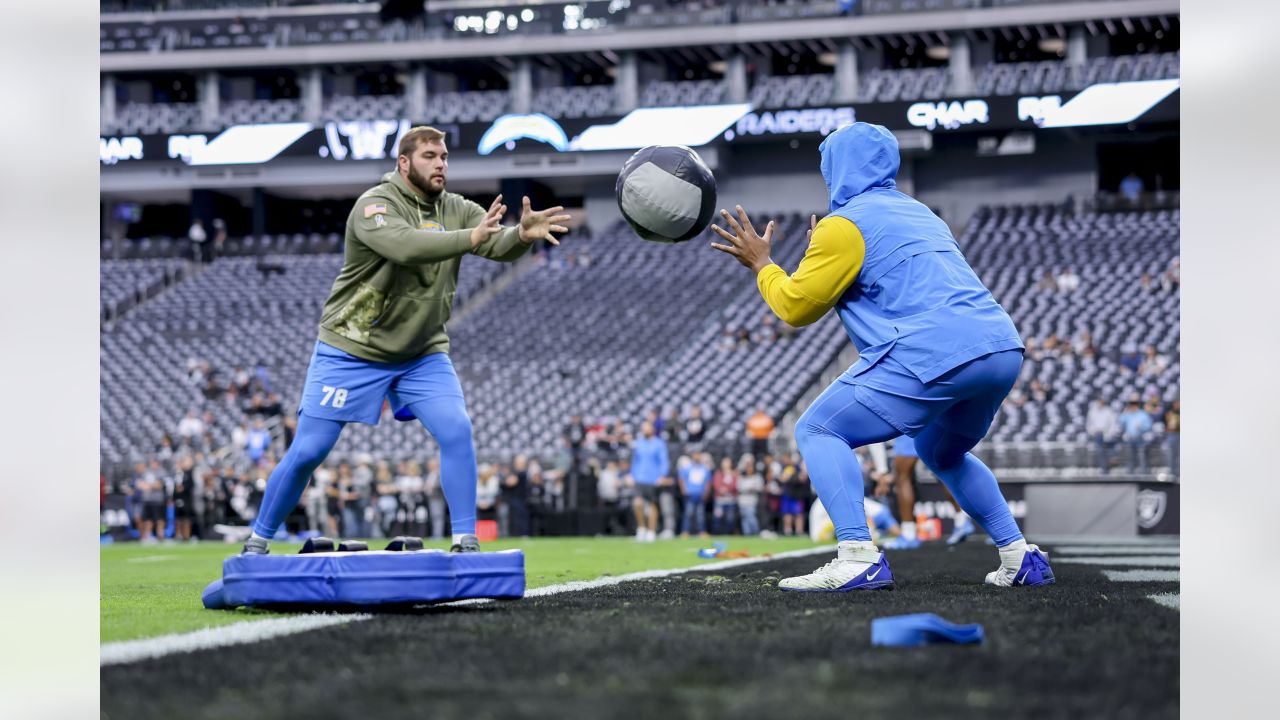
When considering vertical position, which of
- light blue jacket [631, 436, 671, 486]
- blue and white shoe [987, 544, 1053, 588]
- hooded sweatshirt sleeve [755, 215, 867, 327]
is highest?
hooded sweatshirt sleeve [755, 215, 867, 327]

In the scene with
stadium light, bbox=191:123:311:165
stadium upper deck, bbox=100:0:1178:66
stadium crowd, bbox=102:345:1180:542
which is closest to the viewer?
stadium crowd, bbox=102:345:1180:542

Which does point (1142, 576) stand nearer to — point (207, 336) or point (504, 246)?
point (504, 246)

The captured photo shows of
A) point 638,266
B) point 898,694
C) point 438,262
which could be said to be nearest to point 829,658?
point 898,694

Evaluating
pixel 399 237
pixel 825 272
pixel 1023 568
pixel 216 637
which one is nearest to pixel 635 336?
pixel 1023 568

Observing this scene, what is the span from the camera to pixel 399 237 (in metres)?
5.48

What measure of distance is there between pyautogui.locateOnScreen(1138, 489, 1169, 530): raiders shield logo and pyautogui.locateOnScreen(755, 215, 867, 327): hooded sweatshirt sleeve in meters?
14.4

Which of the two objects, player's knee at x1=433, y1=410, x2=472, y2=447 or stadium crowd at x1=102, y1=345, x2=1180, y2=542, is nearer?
player's knee at x1=433, y1=410, x2=472, y2=447

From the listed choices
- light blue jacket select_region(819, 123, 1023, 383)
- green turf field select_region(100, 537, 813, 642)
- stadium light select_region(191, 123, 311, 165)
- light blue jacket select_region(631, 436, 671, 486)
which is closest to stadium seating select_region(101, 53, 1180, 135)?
stadium light select_region(191, 123, 311, 165)

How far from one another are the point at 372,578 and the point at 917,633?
1.99m

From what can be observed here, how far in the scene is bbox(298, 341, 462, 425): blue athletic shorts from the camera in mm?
5781

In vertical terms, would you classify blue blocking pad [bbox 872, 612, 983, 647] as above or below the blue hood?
below

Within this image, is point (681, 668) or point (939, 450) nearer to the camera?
point (681, 668)

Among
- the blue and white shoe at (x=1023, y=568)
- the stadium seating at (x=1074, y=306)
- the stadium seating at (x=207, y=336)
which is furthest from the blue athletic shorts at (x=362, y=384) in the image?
the stadium seating at (x=207, y=336)

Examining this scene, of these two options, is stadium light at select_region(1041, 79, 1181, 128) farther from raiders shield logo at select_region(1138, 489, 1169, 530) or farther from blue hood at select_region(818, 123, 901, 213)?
blue hood at select_region(818, 123, 901, 213)
